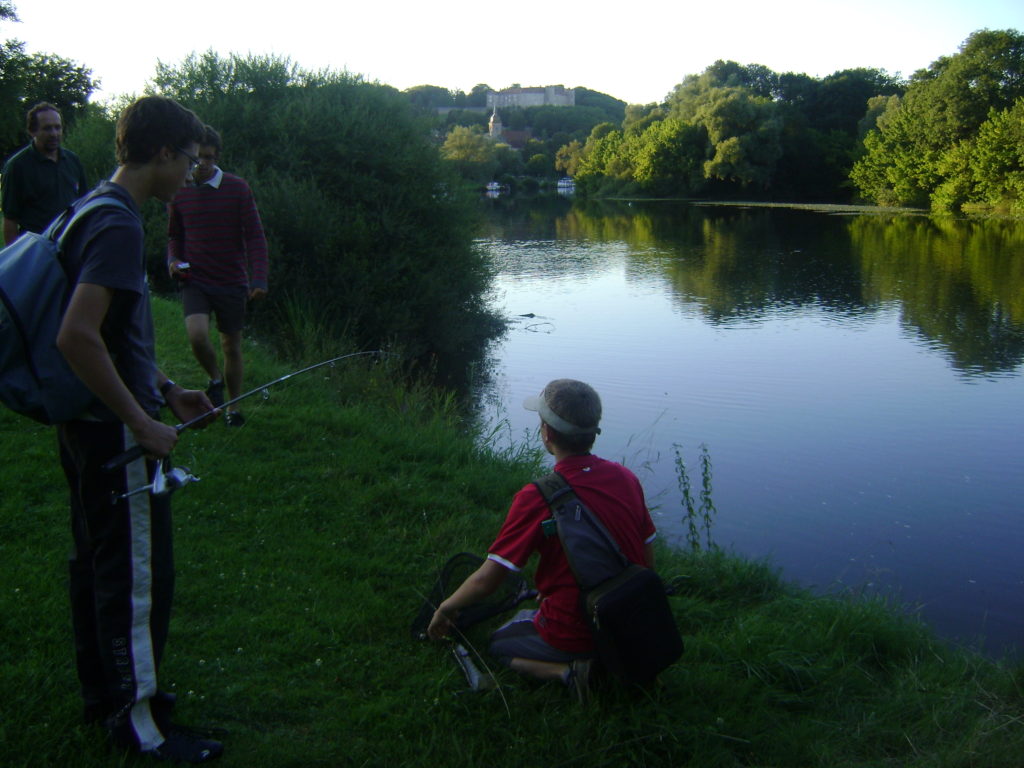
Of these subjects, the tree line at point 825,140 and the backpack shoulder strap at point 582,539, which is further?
the tree line at point 825,140

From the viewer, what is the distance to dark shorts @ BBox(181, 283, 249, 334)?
6289mm

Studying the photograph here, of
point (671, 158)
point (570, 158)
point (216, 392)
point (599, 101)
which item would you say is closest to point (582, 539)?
point (216, 392)

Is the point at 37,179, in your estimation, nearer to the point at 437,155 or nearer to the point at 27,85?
the point at 437,155

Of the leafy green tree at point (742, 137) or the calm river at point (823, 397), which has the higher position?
the leafy green tree at point (742, 137)

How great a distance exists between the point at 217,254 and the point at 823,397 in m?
7.81

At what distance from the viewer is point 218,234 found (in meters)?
6.25

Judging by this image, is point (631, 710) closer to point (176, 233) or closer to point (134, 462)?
point (134, 462)

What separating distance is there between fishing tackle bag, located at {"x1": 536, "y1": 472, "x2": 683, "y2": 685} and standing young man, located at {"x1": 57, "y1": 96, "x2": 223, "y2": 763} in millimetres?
1286

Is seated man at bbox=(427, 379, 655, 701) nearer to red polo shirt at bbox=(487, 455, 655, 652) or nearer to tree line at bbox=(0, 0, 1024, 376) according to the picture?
red polo shirt at bbox=(487, 455, 655, 652)

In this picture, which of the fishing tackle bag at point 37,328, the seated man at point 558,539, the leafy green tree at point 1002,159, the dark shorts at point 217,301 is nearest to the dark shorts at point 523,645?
the seated man at point 558,539

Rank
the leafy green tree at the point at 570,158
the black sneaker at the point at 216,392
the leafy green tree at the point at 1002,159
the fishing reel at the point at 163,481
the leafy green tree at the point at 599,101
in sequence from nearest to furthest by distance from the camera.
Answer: the fishing reel at the point at 163,481, the black sneaker at the point at 216,392, the leafy green tree at the point at 1002,159, the leafy green tree at the point at 570,158, the leafy green tree at the point at 599,101

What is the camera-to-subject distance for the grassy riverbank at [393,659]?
3.03 m

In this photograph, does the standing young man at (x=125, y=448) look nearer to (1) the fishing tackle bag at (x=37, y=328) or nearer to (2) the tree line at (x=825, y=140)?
(1) the fishing tackle bag at (x=37, y=328)

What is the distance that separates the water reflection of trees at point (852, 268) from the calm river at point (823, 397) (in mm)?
98
